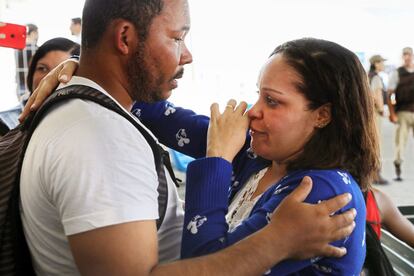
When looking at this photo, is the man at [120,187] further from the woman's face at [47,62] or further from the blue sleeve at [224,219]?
the woman's face at [47,62]

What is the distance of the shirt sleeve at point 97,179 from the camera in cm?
89

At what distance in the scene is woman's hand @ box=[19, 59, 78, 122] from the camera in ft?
4.05

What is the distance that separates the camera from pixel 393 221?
7.25 feet

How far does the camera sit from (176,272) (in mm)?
945

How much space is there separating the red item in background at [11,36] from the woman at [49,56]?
0.69 meters

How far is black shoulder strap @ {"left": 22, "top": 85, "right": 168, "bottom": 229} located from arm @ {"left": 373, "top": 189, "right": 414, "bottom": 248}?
1.36 m

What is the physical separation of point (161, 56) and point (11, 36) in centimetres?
134

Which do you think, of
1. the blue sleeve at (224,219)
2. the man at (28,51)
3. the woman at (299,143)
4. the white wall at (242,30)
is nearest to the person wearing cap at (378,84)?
the white wall at (242,30)

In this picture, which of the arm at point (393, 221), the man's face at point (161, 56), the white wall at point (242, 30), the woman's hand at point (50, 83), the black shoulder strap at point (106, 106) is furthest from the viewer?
the white wall at point (242, 30)

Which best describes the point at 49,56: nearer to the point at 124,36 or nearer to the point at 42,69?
the point at 42,69

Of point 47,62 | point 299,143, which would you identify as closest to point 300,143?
point 299,143

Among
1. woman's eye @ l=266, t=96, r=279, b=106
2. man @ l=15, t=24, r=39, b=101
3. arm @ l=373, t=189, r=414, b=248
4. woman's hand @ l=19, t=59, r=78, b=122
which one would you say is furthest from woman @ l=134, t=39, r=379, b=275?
man @ l=15, t=24, r=39, b=101

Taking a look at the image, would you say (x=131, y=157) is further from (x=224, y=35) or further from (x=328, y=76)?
(x=224, y=35)

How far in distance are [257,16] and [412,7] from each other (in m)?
5.01
